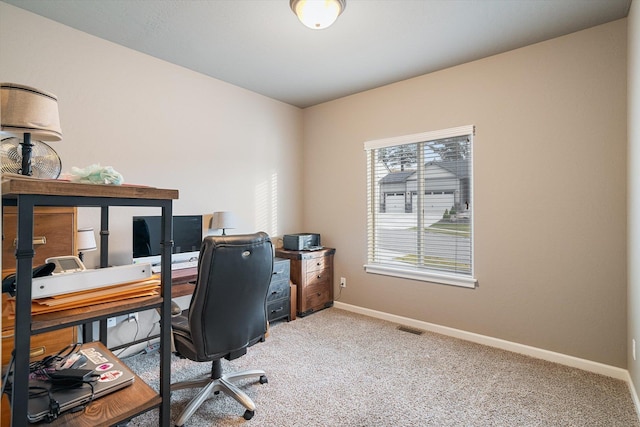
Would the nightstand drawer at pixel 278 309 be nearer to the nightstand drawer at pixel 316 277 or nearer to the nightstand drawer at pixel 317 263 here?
the nightstand drawer at pixel 316 277

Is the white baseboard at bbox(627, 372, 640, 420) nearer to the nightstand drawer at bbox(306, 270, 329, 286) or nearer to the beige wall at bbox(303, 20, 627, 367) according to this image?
the beige wall at bbox(303, 20, 627, 367)

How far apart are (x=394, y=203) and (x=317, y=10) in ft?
7.25

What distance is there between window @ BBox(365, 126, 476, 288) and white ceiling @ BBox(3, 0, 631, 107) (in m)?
0.81

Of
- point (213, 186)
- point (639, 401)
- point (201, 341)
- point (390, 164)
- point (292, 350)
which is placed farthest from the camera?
point (390, 164)

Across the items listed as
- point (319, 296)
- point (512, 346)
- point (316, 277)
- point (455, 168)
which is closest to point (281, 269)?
point (316, 277)

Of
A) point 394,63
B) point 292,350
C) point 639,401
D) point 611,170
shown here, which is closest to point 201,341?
point 292,350

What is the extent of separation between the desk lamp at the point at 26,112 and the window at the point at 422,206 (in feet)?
10.1

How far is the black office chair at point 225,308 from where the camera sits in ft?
5.86

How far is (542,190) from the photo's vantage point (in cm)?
273

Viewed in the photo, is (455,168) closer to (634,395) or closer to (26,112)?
(634,395)

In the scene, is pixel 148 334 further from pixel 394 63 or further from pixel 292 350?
pixel 394 63

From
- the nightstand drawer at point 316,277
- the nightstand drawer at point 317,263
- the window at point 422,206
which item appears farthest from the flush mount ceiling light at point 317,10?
the nightstand drawer at point 316,277

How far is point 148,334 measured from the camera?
296cm

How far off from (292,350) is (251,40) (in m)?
2.76
